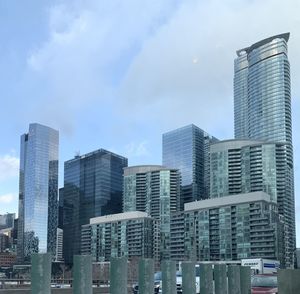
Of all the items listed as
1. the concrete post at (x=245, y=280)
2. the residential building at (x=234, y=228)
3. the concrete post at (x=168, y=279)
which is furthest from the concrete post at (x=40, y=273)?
the residential building at (x=234, y=228)

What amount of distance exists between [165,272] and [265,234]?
14037 centimetres

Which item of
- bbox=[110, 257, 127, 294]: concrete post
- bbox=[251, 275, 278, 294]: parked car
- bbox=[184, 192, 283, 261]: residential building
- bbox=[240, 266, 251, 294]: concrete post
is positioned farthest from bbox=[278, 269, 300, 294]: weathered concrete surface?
bbox=[184, 192, 283, 261]: residential building

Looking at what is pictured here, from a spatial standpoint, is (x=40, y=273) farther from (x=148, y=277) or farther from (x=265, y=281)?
(x=265, y=281)

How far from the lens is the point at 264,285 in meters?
21.7

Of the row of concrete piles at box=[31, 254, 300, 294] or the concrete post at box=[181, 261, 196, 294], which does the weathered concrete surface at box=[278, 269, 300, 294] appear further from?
the concrete post at box=[181, 261, 196, 294]

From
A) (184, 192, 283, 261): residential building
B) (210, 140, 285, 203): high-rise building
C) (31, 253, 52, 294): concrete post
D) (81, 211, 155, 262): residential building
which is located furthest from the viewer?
(210, 140, 285, 203): high-rise building

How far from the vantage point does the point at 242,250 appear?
515ft

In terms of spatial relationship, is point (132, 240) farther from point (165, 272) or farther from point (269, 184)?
point (165, 272)

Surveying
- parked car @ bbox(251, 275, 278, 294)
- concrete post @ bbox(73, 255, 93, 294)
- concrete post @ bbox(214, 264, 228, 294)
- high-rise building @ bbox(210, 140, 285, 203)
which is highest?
high-rise building @ bbox(210, 140, 285, 203)

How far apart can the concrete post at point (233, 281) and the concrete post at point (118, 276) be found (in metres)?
6.17

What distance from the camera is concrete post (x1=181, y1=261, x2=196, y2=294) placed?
55.6 feet

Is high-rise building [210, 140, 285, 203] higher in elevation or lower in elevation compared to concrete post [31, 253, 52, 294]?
higher

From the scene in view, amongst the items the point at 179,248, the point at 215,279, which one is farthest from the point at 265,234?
the point at 215,279

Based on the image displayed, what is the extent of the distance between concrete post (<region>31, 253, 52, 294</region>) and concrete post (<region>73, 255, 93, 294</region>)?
145cm
